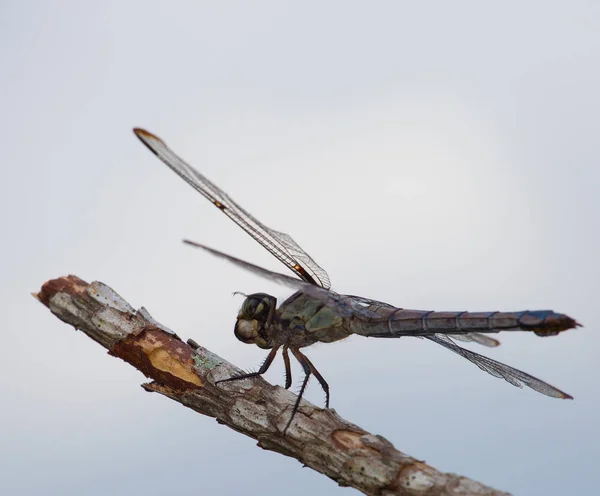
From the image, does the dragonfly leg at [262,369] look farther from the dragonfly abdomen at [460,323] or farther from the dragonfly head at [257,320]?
the dragonfly abdomen at [460,323]

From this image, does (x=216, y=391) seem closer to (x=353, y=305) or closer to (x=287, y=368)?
(x=287, y=368)

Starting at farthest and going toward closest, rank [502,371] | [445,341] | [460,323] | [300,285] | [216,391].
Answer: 1. [445,341]
2. [502,371]
3. [460,323]
4. [300,285]
5. [216,391]

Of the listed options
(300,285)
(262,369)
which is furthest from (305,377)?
(300,285)

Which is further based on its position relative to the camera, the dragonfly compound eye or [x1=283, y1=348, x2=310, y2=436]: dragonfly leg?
the dragonfly compound eye

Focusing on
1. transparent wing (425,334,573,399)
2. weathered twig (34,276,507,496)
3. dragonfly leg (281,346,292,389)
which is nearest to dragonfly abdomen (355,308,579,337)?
transparent wing (425,334,573,399)

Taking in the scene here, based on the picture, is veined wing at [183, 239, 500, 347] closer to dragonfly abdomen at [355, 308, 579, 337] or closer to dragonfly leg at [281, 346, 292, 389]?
dragonfly abdomen at [355, 308, 579, 337]

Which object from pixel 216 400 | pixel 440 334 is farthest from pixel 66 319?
pixel 440 334

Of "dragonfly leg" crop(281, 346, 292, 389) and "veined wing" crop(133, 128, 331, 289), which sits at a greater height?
"veined wing" crop(133, 128, 331, 289)
